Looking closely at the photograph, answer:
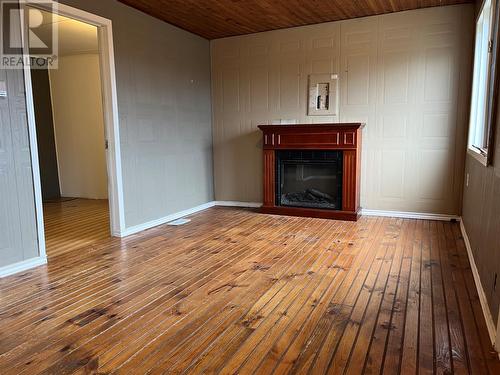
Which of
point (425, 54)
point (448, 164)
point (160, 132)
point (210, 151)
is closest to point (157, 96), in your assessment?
point (160, 132)

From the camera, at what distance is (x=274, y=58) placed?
5.28m

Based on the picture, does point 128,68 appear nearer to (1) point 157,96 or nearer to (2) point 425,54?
(1) point 157,96

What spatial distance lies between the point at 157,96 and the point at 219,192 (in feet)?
6.33

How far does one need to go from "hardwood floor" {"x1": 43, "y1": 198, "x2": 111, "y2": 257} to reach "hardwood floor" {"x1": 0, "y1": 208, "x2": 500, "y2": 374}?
0.27 meters

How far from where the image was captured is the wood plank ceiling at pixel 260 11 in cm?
409

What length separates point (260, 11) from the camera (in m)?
4.39

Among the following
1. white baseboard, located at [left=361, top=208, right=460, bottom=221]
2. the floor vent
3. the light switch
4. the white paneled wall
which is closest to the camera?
the light switch

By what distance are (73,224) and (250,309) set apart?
329 cm

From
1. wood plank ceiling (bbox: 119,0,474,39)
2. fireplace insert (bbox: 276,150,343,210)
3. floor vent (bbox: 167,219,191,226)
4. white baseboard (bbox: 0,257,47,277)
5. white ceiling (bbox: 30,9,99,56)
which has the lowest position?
floor vent (bbox: 167,219,191,226)

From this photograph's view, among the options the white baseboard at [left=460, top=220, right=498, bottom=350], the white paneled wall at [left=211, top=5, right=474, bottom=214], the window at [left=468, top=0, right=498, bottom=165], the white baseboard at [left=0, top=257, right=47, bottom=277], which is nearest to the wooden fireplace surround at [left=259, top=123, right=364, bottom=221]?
the white paneled wall at [left=211, top=5, right=474, bottom=214]

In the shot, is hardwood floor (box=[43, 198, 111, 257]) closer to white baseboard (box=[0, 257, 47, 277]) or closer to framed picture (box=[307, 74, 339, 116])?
white baseboard (box=[0, 257, 47, 277])

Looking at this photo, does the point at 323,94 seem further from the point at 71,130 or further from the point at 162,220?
the point at 71,130

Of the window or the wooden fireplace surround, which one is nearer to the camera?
the window

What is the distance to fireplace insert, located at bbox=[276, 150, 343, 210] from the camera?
4.85 m
